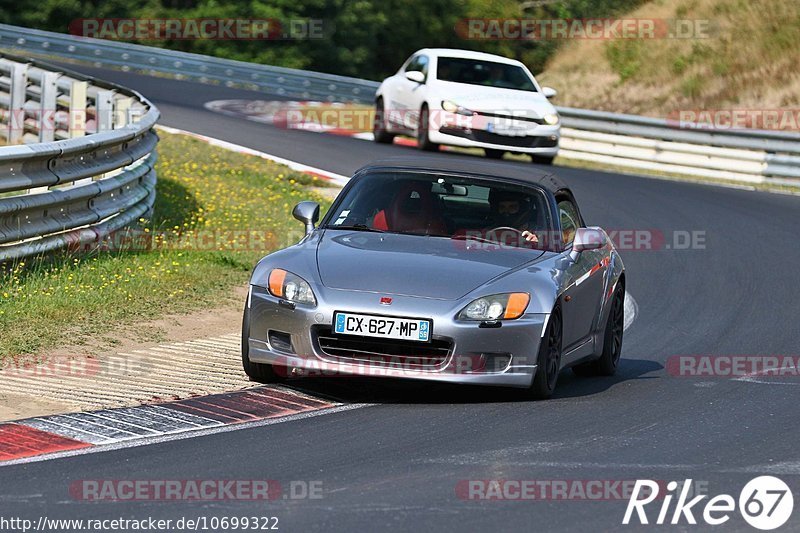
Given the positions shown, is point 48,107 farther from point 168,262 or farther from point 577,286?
point 577,286

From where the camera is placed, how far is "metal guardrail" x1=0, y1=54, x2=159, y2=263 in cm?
1130

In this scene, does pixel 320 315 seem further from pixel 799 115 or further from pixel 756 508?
pixel 799 115

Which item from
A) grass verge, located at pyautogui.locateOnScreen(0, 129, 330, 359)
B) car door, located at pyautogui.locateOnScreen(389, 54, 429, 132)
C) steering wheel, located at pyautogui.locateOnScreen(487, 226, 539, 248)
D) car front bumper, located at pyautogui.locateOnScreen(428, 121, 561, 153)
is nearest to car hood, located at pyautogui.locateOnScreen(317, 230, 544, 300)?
steering wheel, located at pyautogui.locateOnScreen(487, 226, 539, 248)

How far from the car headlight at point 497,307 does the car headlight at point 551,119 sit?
15.1 m

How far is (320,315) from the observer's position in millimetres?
8477

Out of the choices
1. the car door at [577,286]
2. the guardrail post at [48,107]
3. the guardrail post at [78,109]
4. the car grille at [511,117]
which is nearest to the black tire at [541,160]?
the car grille at [511,117]

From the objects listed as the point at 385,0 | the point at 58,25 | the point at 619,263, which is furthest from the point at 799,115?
the point at 385,0

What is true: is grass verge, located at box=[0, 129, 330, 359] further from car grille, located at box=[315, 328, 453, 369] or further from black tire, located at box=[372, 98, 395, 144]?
black tire, located at box=[372, 98, 395, 144]

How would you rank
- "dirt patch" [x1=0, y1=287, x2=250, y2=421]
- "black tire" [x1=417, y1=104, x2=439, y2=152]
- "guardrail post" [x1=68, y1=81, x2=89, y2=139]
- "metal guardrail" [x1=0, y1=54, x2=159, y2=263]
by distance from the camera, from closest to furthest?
"dirt patch" [x1=0, y1=287, x2=250, y2=421] → "metal guardrail" [x1=0, y1=54, x2=159, y2=263] → "guardrail post" [x1=68, y1=81, x2=89, y2=139] → "black tire" [x1=417, y1=104, x2=439, y2=152]

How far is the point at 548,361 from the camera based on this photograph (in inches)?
347

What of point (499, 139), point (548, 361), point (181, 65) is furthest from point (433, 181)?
point (181, 65)

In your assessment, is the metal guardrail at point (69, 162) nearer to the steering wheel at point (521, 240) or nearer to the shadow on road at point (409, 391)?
the shadow on road at point (409, 391)

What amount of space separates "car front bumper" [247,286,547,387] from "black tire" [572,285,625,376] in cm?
172

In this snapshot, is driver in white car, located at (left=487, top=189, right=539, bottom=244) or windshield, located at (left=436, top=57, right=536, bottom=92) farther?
windshield, located at (left=436, top=57, right=536, bottom=92)
